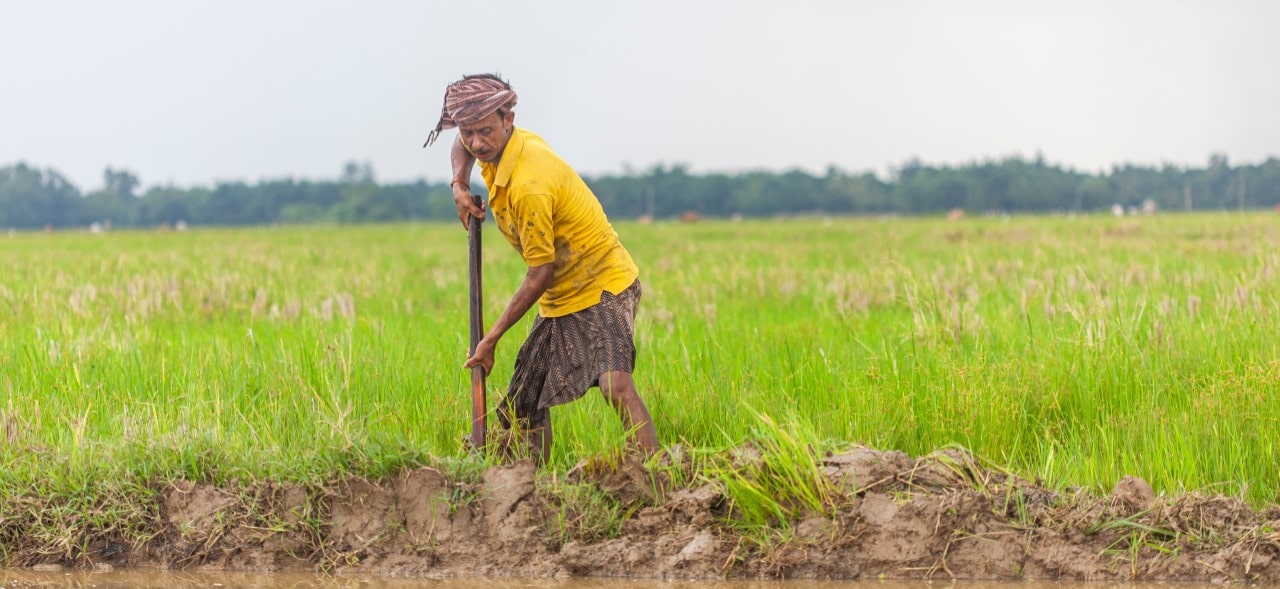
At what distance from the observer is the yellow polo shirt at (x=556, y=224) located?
4586 millimetres

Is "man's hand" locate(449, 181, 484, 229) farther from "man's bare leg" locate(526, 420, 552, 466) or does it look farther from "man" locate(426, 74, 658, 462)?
"man's bare leg" locate(526, 420, 552, 466)

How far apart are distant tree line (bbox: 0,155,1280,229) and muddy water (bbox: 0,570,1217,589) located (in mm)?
101160

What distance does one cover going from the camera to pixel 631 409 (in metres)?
4.85

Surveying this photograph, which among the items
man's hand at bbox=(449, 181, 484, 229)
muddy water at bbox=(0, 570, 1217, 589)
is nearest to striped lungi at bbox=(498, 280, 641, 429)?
man's hand at bbox=(449, 181, 484, 229)

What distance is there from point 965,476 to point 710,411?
1293 millimetres

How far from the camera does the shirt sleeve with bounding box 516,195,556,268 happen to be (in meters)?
4.56

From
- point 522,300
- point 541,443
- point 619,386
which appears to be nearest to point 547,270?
point 522,300

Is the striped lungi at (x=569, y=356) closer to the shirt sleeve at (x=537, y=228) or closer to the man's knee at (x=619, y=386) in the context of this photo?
the man's knee at (x=619, y=386)

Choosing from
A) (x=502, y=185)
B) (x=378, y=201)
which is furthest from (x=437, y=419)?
(x=378, y=201)

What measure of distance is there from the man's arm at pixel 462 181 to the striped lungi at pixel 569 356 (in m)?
0.57

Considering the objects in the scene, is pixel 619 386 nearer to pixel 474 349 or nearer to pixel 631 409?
pixel 631 409

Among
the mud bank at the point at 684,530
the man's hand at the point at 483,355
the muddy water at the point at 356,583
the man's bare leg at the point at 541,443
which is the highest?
the man's hand at the point at 483,355

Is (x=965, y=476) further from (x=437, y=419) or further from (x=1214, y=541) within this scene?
(x=437, y=419)

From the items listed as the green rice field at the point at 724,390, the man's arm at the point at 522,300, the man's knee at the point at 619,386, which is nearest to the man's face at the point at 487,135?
the man's arm at the point at 522,300
